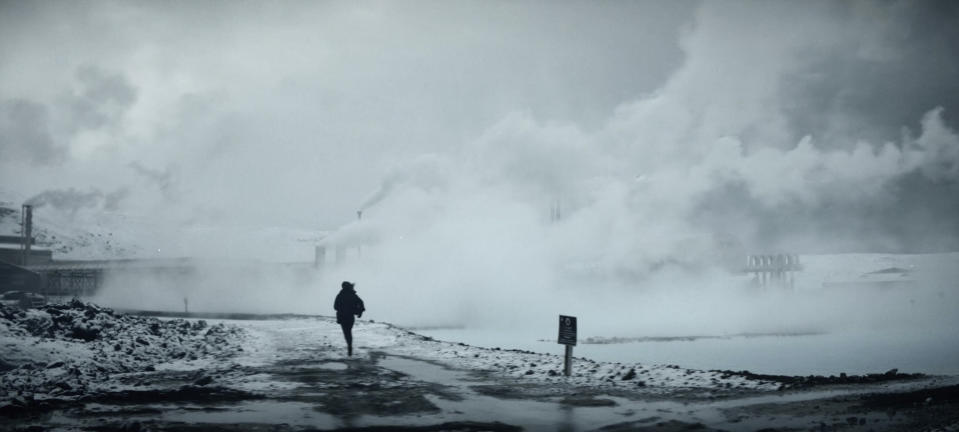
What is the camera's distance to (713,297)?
75.4 metres

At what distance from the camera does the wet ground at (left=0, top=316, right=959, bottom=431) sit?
8.80 m

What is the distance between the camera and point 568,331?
13.8 meters

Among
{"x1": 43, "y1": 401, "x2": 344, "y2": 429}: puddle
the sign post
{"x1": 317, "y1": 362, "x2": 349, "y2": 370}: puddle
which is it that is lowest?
{"x1": 317, "y1": 362, "x2": 349, "y2": 370}: puddle

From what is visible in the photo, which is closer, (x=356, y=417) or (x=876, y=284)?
(x=356, y=417)

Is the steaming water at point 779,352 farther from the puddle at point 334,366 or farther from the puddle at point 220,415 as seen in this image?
the puddle at point 220,415

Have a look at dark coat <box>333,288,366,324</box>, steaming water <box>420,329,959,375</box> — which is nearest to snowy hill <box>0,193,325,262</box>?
steaming water <box>420,329,959,375</box>

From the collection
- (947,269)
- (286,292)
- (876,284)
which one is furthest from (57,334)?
(947,269)

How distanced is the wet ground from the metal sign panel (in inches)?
48.7

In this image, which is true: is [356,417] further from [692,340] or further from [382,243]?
[382,243]

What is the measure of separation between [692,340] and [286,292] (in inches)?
1720

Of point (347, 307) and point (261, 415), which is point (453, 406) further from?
point (347, 307)

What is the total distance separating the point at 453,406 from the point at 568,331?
405 cm

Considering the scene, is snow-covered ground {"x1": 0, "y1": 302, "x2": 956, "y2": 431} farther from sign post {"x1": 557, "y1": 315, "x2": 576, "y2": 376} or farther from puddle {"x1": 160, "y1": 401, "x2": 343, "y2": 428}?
sign post {"x1": 557, "y1": 315, "x2": 576, "y2": 376}

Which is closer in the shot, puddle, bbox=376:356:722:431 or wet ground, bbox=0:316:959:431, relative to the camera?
wet ground, bbox=0:316:959:431
